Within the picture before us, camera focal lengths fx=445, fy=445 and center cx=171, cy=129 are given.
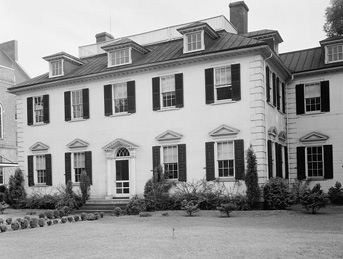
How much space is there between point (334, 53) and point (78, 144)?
15.4 meters

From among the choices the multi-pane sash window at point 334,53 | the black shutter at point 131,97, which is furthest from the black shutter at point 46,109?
the multi-pane sash window at point 334,53

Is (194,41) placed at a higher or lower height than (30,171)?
higher

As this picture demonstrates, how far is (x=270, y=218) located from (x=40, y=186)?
14.8 m

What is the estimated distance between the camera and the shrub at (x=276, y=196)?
19562 mm

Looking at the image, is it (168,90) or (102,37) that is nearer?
(168,90)

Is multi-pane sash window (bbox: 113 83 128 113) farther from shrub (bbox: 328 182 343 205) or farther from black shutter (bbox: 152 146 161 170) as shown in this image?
shrub (bbox: 328 182 343 205)

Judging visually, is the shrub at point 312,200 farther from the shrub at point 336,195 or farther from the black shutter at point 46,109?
the black shutter at point 46,109

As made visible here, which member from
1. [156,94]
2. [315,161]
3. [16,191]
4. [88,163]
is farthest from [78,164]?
[315,161]

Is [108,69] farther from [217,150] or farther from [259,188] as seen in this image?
[259,188]

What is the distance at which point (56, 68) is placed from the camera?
27141 mm

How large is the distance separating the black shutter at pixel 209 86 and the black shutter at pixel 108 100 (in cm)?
577

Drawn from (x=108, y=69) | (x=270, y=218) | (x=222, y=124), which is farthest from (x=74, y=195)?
(x=270, y=218)

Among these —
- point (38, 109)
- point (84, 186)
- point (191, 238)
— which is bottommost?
point (191, 238)

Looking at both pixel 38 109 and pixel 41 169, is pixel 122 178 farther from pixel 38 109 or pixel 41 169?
pixel 38 109
